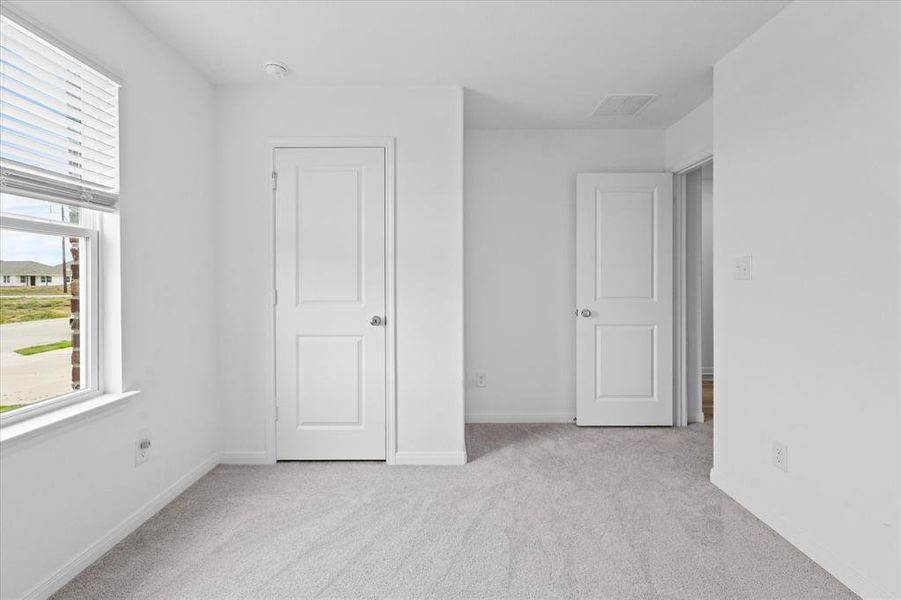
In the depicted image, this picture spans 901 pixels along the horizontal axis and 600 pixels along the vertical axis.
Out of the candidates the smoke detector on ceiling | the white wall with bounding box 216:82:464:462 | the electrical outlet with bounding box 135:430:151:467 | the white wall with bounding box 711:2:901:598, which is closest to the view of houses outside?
the electrical outlet with bounding box 135:430:151:467

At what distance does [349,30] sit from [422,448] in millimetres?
2429

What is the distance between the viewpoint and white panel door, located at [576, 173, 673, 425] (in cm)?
391

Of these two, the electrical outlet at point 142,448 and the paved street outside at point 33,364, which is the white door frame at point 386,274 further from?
the paved street outside at point 33,364

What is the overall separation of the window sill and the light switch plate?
9.86 ft

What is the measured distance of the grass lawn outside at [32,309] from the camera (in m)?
1.75

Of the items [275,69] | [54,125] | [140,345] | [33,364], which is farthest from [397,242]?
[33,364]

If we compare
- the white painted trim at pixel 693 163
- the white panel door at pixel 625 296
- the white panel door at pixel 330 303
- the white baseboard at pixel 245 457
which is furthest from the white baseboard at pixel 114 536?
the white painted trim at pixel 693 163

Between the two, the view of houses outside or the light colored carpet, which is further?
the light colored carpet

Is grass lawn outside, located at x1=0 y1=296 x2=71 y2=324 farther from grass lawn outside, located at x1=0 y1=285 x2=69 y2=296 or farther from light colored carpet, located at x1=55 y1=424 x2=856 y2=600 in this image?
light colored carpet, located at x1=55 y1=424 x2=856 y2=600

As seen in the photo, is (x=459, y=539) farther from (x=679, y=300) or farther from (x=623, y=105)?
(x=623, y=105)

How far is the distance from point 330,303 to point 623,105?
2.46 m

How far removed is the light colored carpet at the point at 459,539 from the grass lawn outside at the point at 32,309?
3.38 feet

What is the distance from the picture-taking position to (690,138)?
12.0 feet

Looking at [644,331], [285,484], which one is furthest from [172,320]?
[644,331]
